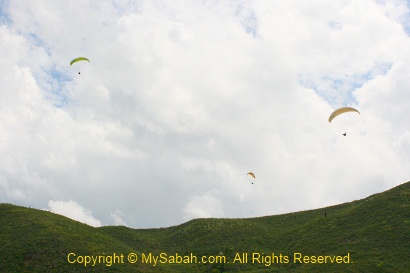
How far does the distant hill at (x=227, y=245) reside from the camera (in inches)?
1610

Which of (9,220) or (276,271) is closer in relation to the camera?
(276,271)

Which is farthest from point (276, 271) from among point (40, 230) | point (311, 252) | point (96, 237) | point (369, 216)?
point (40, 230)

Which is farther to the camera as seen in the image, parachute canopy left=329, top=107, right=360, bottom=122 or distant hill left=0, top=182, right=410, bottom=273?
parachute canopy left=329, top=107, right=360, bottom=122

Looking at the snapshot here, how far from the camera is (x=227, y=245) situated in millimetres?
54312

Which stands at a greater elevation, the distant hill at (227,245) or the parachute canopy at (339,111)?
the parachute canopy at (339,111)

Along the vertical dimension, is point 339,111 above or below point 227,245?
above

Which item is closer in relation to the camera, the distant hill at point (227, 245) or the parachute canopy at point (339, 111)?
the distant hill at point (227, 245)

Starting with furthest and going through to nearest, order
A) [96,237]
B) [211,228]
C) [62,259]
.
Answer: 1. [211,228]
2. [96,237]
3. [62,259]

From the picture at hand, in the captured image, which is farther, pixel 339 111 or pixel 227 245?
pixel 227 245

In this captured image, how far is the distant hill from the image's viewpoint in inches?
1610

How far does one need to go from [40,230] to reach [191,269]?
21243mm

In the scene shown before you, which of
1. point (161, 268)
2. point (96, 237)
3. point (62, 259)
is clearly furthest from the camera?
point (96, 237)

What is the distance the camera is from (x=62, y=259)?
41.7 metres

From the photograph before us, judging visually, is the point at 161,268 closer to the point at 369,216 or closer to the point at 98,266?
the point at 98,266
